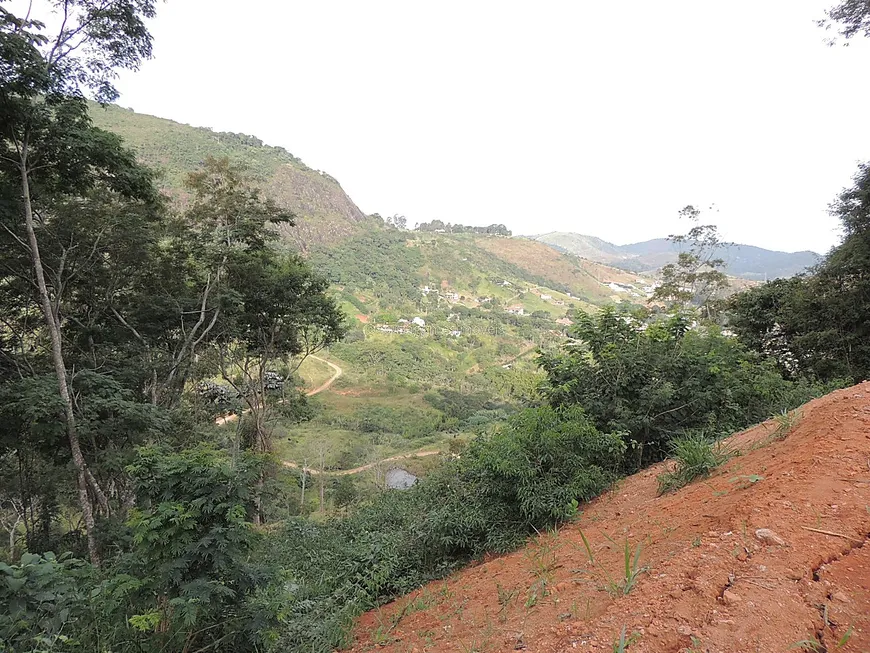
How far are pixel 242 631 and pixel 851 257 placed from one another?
13323 mm

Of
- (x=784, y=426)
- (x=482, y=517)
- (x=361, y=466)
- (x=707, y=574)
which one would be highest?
(x=784, y=426)

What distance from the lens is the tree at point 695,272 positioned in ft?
59.8

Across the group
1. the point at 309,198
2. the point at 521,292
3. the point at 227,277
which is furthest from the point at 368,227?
the point at 227,277

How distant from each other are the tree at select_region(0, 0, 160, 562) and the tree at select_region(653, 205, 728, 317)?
64.6ft

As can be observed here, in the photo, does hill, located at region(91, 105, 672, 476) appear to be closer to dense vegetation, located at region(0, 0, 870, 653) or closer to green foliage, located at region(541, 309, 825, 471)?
dense vegetation, located at region(0, 0, 870, 653)

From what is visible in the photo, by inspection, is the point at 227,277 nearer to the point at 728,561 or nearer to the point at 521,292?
the point at 728,561

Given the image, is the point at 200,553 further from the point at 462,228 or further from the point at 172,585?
the point at 462,228

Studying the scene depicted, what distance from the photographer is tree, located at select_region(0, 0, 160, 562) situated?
5699 millimetres

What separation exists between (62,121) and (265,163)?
334 ft

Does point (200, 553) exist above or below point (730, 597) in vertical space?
below

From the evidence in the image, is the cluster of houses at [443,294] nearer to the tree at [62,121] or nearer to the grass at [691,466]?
the tree at [62,121]

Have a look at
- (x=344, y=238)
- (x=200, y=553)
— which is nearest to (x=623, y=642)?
(x=200, y=553)

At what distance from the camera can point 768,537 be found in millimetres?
2340

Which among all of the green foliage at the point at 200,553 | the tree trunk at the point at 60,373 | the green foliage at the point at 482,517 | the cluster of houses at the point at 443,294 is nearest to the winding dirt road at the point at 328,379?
the cluster of houses at the point at 443,294
